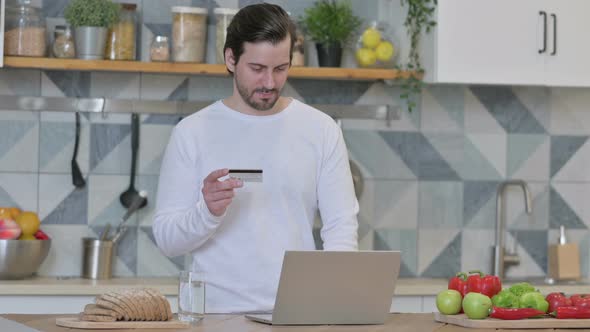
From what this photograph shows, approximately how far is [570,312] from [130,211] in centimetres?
202

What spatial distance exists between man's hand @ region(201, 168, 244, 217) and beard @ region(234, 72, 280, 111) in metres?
0.33

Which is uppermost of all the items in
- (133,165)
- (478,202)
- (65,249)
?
(133,165)

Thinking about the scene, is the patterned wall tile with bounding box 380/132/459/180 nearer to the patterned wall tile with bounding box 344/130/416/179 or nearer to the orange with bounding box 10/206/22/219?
the patterned wall tile with bounding box 344/130/416/179

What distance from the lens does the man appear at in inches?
101

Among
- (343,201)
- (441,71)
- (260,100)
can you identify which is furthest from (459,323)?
(441,71)

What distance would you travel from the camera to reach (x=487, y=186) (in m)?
4.20

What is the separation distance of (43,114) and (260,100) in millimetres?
1570

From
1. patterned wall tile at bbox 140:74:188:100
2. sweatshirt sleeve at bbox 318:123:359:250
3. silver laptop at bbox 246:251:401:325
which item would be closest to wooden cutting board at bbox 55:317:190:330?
silver laptop at bbox 246:251:401:325

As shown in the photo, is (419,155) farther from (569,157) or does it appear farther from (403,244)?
(569,157)

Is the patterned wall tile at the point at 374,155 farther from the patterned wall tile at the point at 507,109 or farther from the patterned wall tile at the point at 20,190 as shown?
the patterned wall tile at the point at 20,190

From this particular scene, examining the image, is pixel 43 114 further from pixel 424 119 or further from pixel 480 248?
pixel 480 248

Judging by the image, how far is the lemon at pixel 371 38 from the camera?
153 inches

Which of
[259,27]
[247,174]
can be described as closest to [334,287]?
[247,174]

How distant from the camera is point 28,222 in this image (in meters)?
3.68
